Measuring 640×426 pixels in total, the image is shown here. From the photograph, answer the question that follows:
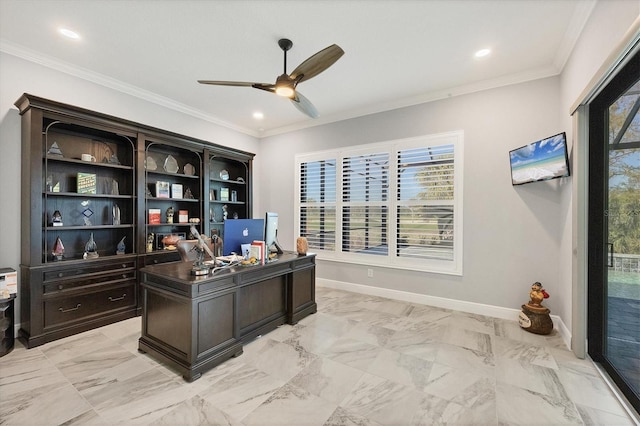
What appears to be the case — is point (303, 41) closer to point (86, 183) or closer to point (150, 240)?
point (86, 183)

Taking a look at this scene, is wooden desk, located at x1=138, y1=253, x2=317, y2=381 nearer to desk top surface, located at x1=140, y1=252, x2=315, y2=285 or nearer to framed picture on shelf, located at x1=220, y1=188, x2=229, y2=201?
desk top surface, located at x1=140, y1=252, x2=315, y2=285

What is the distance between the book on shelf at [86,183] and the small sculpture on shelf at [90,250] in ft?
1.93

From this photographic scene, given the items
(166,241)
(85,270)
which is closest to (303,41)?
(166,241)

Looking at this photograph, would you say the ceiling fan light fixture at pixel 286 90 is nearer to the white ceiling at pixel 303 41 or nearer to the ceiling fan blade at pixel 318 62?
the ceiling fan blade at pixel 318 62

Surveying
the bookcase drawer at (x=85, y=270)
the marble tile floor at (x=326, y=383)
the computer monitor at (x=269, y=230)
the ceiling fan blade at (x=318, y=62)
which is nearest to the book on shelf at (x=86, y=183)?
the bookcase drawer at (x=85, y=270)

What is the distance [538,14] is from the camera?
7.70ft

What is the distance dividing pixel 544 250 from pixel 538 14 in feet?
8.12

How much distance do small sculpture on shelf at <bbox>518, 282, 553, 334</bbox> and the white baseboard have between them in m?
0.16

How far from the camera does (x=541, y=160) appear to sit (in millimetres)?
2973

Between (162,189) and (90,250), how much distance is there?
1195 millimetres

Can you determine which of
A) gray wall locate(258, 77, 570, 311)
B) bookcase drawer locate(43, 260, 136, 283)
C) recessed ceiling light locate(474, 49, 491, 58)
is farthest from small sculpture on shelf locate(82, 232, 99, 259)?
recessed ceiling light locate(474, 49, 491, 58)

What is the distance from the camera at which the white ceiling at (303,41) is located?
2309 millimetres

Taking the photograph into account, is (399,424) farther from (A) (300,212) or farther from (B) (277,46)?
(A) (300,212)

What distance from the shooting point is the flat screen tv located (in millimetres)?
2770
